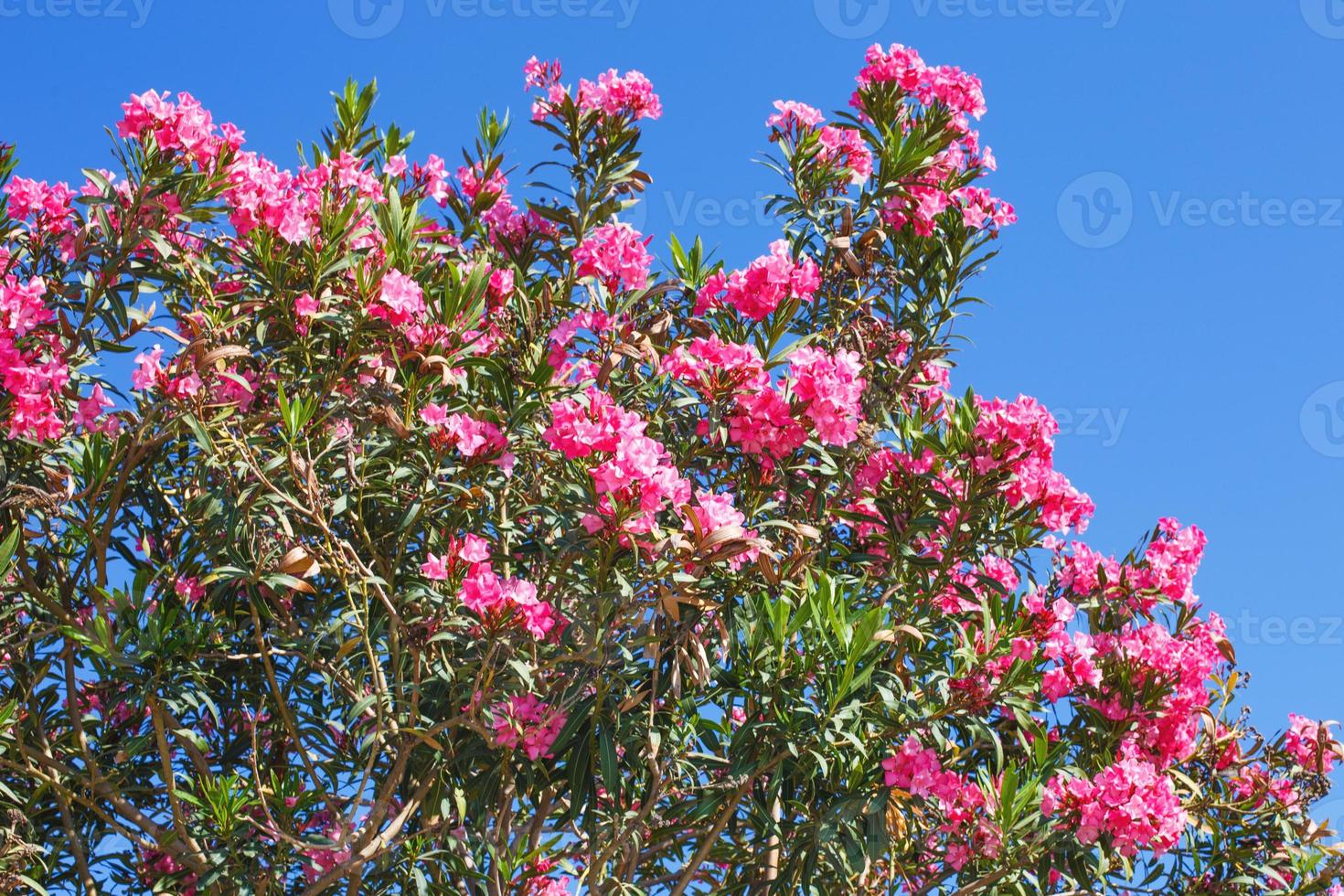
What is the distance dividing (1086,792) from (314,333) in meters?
2.52

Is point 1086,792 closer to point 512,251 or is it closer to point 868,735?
point 868,735

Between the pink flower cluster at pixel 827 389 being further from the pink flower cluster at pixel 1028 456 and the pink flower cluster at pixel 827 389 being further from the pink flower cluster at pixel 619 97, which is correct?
the pink flower cluster at pixel 619 97

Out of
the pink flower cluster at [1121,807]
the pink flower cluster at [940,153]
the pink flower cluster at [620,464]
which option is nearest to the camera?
the pink flower cluster at [620,464]

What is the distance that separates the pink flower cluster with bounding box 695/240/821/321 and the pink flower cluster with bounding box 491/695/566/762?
4.29 feet

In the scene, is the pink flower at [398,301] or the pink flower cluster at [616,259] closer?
the pink flower at [398,301]

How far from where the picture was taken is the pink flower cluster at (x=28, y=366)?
11.8ft

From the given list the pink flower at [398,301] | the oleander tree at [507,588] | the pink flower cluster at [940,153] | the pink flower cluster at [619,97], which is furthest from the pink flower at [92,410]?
the pink flower cluster at [940,153]

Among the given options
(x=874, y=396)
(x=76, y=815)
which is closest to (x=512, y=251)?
(x=874, y=396)

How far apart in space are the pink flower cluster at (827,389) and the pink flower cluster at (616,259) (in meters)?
0.72

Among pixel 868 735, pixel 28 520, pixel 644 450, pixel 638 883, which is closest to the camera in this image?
pixel 644 450

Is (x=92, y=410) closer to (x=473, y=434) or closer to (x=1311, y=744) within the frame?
(x=473, y=434)

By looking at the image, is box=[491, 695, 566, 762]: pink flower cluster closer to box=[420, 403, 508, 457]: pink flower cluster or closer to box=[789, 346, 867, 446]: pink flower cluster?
box=[420, 403, 508, 457]: pink flower cluster

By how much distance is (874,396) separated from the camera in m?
4.36

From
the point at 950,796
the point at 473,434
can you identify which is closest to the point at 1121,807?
the point at 950,796
